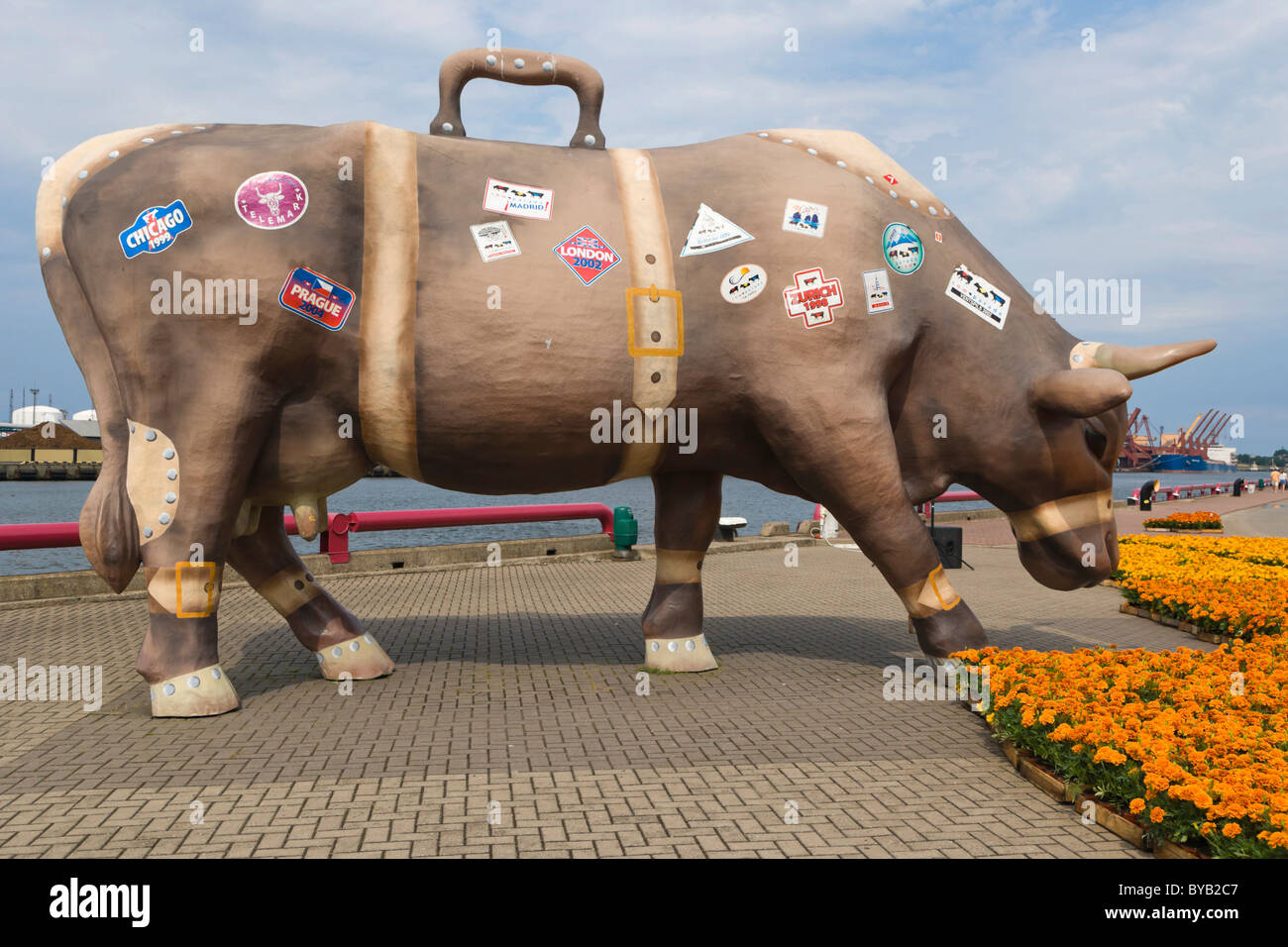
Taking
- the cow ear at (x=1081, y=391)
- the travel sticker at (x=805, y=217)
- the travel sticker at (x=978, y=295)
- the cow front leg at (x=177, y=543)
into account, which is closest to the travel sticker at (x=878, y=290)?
the travel sticker at (x=805, y=217)

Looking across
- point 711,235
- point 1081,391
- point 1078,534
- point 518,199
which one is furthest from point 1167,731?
point 518,199

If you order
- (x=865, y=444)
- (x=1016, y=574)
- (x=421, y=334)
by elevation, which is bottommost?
(x=1016, y=574)

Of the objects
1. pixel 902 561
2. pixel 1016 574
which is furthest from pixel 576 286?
pixel 1016 574

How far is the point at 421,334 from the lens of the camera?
5.11 metres

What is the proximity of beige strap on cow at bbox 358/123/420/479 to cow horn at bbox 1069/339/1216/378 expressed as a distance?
3993mm

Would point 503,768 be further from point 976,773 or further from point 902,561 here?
point 902,561

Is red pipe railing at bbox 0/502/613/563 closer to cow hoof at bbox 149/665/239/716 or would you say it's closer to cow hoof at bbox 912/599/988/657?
cow hoof at bbox 149/665/239/716

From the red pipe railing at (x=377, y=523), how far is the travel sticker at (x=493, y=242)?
12.7 feet

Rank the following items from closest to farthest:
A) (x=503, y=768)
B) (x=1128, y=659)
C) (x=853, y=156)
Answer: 1. (x=503, y=768)
2. (x=1128, y=659)
3. (x=853, y=156)

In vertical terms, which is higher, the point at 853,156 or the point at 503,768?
the point at 853,156

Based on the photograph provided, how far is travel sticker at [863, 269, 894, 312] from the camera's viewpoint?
17.8 ft

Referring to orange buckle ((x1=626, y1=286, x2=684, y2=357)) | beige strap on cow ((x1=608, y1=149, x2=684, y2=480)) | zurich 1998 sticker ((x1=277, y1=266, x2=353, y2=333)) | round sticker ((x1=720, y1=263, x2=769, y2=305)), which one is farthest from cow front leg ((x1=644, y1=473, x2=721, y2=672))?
zurich 1998 sticker ((x1=277, y1=266, x2=353, y2=333))

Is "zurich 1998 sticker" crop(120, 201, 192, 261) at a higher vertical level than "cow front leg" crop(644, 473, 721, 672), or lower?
higher
